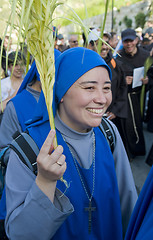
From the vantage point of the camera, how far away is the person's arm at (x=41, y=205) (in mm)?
940

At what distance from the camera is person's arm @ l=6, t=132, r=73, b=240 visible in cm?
94

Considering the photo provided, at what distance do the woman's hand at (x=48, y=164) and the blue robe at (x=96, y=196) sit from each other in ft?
0.70

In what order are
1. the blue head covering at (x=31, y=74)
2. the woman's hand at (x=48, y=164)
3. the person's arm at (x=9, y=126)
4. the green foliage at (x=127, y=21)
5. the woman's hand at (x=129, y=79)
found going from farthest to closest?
the green foliage at (x=127, y=21) < the woman's hand at (x=129, y=79) < the blue head covering at (x=31, y=74) < the person's arm at (x=9, y=126) < the woman's hand at (x=48, y=164)

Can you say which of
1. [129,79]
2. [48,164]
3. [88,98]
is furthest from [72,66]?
[129,79]

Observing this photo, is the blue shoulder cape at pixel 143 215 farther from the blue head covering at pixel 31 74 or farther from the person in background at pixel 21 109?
the blue head covering at pixel 31 74

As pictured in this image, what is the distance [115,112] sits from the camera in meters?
3.73

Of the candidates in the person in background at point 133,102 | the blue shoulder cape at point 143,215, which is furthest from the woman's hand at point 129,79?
the blue shoulder cape at point 143,215

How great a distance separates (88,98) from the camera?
114cm

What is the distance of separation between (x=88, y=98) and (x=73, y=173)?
0.40 meters

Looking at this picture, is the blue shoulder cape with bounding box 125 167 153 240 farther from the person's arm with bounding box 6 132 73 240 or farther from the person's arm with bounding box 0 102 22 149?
the person's arm with bounding box 0 102 22 149

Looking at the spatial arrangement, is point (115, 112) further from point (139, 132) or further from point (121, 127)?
point (139, 132)

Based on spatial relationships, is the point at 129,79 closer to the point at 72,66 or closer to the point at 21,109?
the point at 21,109

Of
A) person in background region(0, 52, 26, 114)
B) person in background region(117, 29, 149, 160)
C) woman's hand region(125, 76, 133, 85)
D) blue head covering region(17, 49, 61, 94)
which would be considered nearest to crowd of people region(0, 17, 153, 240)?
blue head covering region(17, 49, 61, 94)

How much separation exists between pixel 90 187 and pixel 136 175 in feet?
9.04
